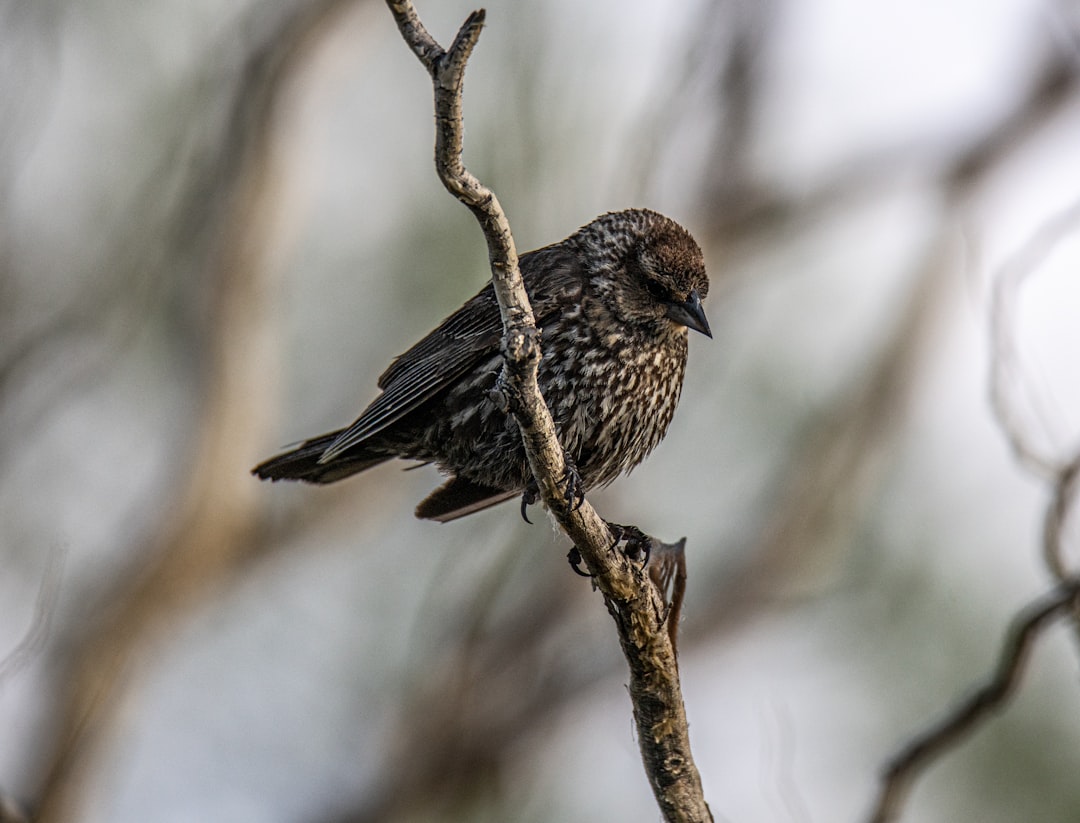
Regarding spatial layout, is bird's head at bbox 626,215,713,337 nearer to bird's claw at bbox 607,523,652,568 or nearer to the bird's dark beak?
the bird's dark beak

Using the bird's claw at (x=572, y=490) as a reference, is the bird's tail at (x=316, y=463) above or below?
above

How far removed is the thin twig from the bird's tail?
2.09 meters

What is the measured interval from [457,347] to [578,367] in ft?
1.49

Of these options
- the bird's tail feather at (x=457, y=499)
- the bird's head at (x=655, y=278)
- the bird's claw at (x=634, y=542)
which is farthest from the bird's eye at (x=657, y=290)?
the bird's claw at (x=634, y=542)

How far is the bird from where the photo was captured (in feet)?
14.8

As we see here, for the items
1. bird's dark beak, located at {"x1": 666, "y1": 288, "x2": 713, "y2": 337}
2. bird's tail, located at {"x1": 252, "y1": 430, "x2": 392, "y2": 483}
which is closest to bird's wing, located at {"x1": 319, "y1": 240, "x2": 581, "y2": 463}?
bird's tail, located at {"x1": 252, "y1": 430, "x2": 392, "y2": 483}

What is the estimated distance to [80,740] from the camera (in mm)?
7141

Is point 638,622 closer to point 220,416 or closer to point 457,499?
point 457,499

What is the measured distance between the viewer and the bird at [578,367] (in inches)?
177

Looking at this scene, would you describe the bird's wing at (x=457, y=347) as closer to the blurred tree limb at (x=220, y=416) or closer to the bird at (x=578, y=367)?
the bird at (x=578, y=367)

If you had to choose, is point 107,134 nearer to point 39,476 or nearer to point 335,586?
point 39,476

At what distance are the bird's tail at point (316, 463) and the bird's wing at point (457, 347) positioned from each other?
4.2 inches

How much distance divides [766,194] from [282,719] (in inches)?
182

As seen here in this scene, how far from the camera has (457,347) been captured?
4.68 m
